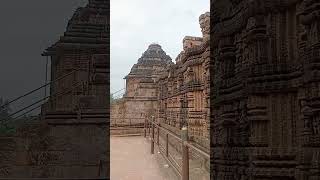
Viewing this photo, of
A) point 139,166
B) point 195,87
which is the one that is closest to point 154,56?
point 195,87

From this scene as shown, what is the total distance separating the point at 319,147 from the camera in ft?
8.25

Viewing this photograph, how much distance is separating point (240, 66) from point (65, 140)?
6.21 ft

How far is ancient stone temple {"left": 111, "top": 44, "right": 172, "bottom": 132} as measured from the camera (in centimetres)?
2286

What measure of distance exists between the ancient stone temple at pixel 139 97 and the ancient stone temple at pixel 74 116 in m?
17.4

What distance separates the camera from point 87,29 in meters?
4.06

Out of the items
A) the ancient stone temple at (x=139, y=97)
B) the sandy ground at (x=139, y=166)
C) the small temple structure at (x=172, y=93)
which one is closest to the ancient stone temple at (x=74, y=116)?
the small temple structure at (x=172, y=93)

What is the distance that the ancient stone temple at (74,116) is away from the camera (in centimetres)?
384

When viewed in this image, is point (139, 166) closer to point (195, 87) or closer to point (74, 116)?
point (195, 87)

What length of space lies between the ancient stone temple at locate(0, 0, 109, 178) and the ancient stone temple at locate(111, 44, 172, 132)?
17.4m

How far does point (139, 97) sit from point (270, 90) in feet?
69.2

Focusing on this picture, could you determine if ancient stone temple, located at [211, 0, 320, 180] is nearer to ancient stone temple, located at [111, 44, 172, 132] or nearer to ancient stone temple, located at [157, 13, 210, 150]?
ancient stone temple, located at [157, 13, 210, 150]

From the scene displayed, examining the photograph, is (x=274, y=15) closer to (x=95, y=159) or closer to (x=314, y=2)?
(x=314, y=2)

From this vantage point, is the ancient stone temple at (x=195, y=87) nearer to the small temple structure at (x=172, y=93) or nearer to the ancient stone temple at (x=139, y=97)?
the small temple structure at (x=172, y=93)

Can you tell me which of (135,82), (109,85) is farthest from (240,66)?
(135,82)
